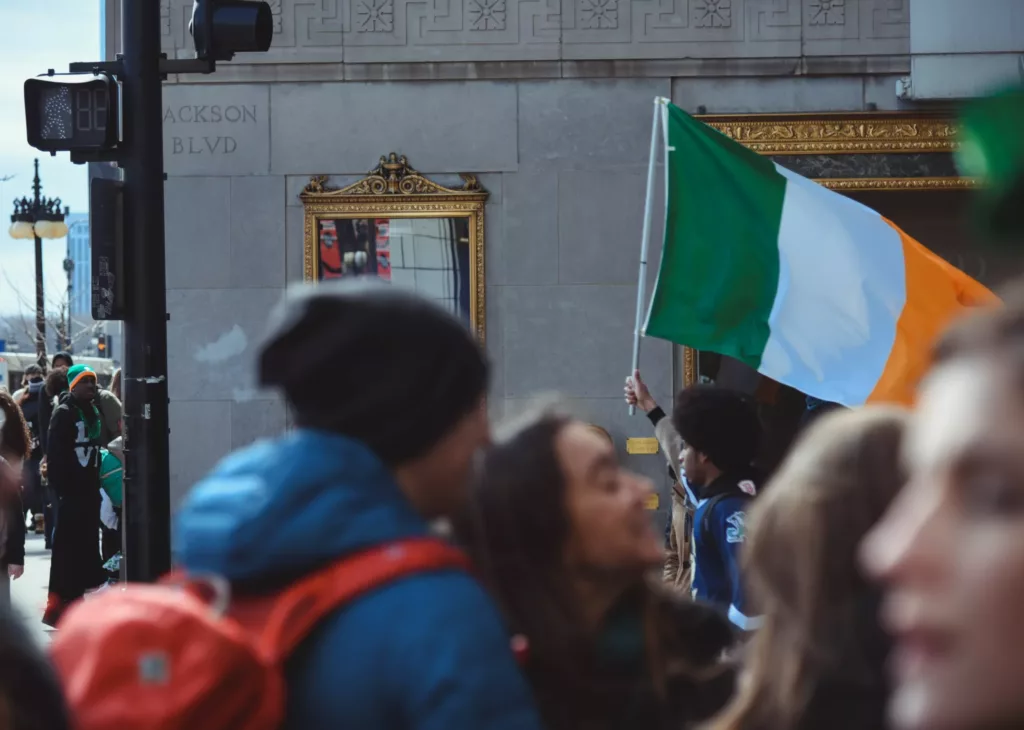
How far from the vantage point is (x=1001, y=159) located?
38.7 inches

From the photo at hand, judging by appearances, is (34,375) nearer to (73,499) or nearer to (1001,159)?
(73,499)

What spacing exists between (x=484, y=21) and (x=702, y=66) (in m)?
1.83

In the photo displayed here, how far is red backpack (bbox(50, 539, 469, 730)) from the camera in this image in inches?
67.5

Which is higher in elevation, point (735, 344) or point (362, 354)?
point (362, 354)

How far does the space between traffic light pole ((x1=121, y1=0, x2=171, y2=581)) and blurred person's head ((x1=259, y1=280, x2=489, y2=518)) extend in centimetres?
524

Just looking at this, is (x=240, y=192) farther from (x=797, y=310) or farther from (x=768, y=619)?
(x=768, y=619)

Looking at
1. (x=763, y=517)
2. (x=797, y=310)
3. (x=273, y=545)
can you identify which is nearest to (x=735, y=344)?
(x=797, y=310)

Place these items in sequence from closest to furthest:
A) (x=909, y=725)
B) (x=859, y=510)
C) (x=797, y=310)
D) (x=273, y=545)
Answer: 1. (x=909, y=725)
2. (x=273, y=545)
3. (x=859, y=510)
4. (x=797, y=310)

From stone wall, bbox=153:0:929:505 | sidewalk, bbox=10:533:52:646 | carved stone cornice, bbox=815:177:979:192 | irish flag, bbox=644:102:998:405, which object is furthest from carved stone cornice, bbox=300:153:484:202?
irish flag, bbox=644:102:998:405

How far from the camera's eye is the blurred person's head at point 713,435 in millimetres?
5348

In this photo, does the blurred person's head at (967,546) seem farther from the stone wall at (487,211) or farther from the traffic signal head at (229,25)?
the stone wall at (487,211)

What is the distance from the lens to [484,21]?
1152cm

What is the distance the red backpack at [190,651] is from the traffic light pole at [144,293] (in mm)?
5450

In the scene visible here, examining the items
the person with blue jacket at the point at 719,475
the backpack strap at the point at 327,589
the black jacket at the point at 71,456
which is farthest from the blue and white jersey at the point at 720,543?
the black jacket at the point at 71,456
